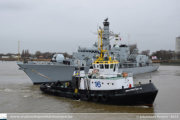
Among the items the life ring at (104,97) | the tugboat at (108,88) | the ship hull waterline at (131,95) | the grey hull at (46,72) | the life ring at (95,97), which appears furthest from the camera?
the grey hull at (46,72)

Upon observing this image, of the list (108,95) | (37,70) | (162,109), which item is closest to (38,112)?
(108,95)

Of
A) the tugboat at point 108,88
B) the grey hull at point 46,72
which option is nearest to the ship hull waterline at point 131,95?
the tugboat at point 108,88

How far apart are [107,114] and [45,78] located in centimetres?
1523

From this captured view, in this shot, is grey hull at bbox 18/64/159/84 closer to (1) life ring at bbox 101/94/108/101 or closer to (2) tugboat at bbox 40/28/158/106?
(2) tugboat at bbox 40/28/158/106

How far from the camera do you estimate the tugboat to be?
46.3 ft

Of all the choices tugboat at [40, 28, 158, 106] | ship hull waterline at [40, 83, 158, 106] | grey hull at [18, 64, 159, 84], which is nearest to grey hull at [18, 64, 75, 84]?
grey hull at [18, 64, 159, 84]

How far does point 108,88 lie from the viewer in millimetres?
15242

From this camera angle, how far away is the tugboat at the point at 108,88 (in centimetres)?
1411

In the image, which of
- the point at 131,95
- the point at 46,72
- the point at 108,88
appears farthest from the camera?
the point at 46,72

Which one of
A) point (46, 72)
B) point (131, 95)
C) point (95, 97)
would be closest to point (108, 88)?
point (95, 97)

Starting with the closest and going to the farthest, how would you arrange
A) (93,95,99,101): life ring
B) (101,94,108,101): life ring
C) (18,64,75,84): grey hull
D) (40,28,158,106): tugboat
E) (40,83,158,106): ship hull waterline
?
(40,83,158,106): ship hull waterline
(40,28,158,106): tugboat
(101,94,108,101): life ring
(93,95,99,101): life ring
(18,64,75,84): grey hull

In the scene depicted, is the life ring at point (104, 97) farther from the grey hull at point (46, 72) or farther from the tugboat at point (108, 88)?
the grey hull at point (46, 72)

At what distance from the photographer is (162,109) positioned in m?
14.2

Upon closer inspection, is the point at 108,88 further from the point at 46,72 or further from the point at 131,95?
the point at 46,72
